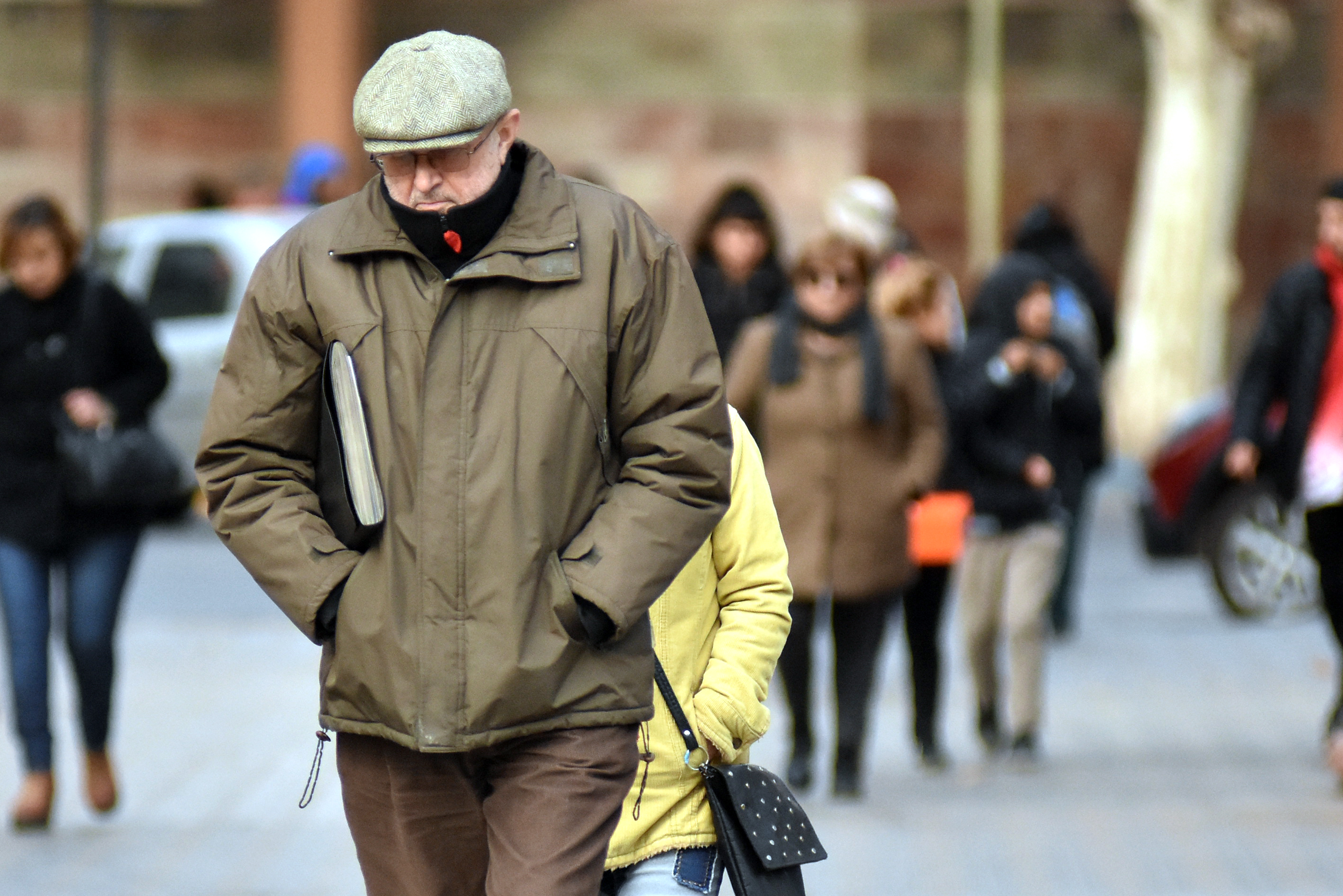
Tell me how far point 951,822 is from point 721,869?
346cm

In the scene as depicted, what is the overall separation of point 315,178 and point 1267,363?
820cm

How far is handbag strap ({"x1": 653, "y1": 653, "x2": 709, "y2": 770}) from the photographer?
3.62 meters

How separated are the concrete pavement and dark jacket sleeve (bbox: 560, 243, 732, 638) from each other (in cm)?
287

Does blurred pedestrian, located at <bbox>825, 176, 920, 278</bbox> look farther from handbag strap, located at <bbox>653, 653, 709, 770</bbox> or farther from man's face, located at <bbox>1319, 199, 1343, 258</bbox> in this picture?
handbag strap, located at <bbox>653, 653, 709, 770</bbox>

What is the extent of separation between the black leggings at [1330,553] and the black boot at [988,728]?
1.21m

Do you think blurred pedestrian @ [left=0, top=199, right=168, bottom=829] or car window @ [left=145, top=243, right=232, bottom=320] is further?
car window @ [left=145, top=243, right=232, bottom=320]

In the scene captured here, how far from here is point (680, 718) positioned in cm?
362

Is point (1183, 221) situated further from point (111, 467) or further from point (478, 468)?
point (478, 468)

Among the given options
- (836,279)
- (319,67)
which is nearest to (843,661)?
(836,279)

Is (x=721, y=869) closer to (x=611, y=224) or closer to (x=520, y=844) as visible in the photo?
(x=520, y=844)

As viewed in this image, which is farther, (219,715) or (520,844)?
(219,715)

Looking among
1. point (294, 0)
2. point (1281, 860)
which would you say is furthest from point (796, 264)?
point (294, 0)

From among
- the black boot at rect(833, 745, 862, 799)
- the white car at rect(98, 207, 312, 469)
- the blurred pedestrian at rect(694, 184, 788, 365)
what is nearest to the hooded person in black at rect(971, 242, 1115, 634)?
the blurred pedestrian at rect(694, 184, 788, 365)

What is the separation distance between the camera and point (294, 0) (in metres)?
19.5
